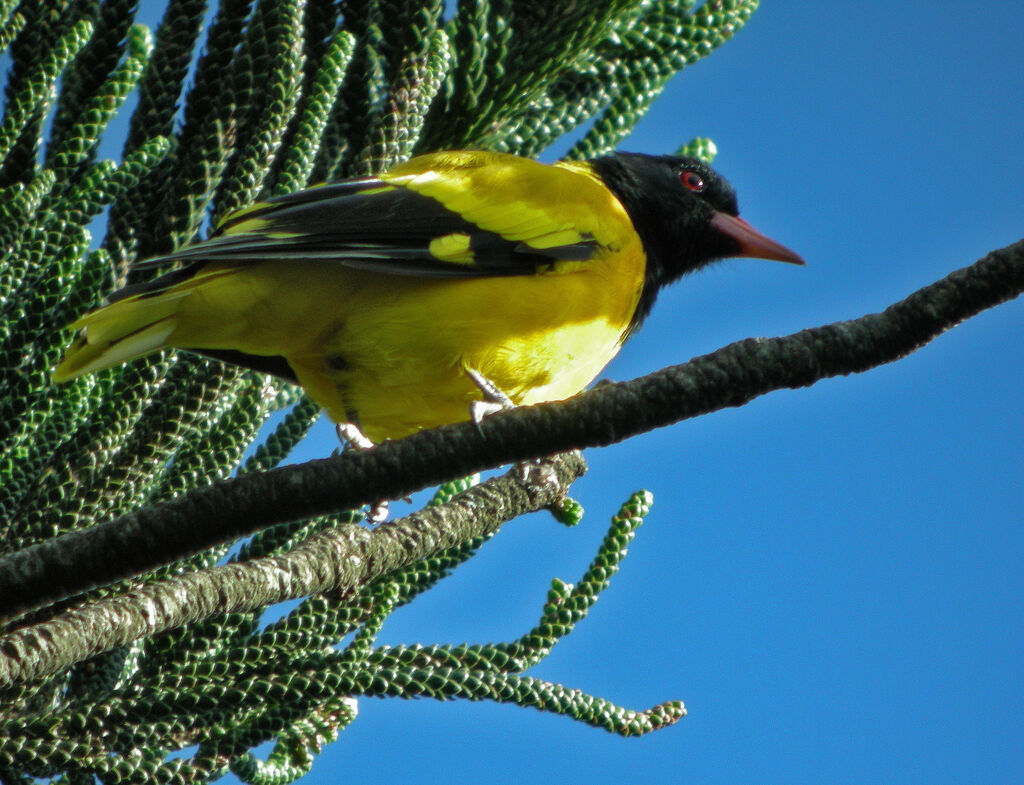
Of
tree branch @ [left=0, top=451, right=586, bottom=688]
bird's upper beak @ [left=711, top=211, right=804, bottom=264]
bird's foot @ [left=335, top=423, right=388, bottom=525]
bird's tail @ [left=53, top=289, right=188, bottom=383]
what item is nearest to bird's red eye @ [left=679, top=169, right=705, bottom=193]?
bird's upper beak @ [left=711, top=211, right=804, bottom=264]

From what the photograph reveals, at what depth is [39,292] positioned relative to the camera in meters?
2.30

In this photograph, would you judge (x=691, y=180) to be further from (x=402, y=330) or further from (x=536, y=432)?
(x=536, y=432)

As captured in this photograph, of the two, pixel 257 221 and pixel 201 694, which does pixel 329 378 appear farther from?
pixel 201 694

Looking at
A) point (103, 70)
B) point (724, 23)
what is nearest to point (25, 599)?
point (103, 70)

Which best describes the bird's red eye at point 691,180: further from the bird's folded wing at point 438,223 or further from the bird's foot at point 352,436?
the bird's foot at point 352,436

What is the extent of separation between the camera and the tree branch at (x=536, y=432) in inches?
57.4

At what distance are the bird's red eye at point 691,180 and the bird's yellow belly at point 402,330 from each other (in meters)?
Result: 1.02

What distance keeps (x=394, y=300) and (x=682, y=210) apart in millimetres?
1317

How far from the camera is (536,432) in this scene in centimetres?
150

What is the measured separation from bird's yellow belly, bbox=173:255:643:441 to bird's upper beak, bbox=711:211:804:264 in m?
1.02

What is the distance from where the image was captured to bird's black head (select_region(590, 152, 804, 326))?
10.5 feet

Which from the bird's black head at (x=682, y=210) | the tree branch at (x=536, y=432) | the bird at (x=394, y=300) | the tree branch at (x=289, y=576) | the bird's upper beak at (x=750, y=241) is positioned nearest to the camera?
the tree branch at (x=536, y=432)

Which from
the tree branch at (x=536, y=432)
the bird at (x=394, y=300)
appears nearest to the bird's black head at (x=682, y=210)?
the bird at (x=394, y=300)

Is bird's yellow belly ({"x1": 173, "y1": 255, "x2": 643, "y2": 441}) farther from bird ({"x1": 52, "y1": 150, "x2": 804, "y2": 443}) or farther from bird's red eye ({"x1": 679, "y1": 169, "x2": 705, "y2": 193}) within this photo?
bird's red eye ({"x1": 679, "y1": 169, "x2": 705, "y2": 193})
